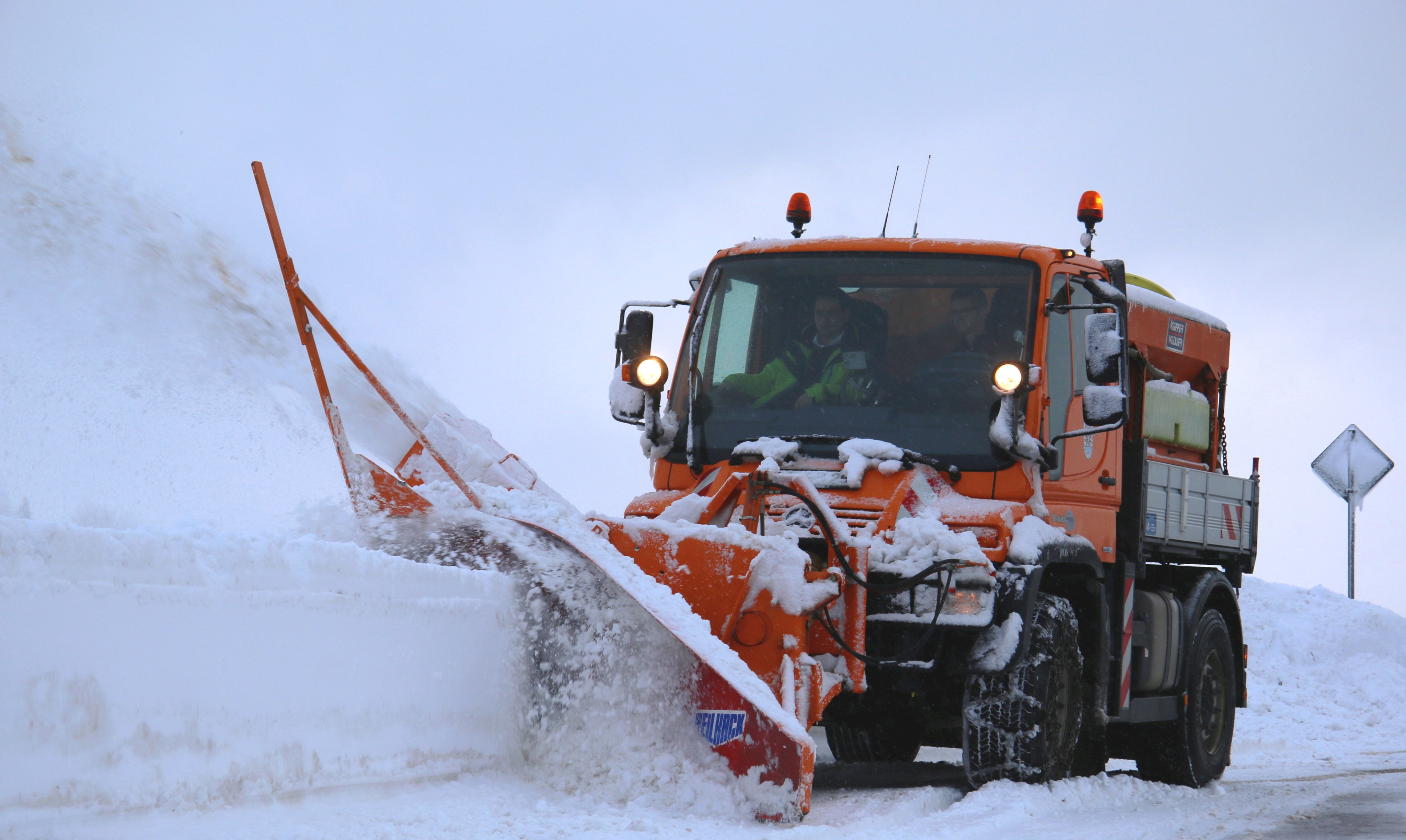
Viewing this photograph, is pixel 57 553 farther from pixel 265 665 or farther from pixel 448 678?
pixel 448 678

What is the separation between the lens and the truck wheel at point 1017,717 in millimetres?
5848

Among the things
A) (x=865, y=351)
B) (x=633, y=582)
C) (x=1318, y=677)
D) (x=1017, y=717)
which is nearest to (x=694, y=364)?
(x=865, y=351)

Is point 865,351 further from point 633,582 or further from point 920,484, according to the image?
point 633,582

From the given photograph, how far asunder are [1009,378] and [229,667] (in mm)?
3333

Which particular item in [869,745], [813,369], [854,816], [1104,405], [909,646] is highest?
[813,369]

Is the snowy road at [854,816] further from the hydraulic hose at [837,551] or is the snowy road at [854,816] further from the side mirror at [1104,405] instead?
the side mirror at [1104,405]

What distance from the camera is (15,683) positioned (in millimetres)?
3346

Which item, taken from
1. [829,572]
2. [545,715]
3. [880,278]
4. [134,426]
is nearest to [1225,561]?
[880,278]

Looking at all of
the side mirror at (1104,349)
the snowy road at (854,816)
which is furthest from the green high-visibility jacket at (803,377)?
the snowy road at (854,816)

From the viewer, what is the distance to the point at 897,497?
573 centimetres

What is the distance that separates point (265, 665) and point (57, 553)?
2.59 feet

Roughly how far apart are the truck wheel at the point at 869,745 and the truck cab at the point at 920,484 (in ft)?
5.26

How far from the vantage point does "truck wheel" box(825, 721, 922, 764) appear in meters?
8.95

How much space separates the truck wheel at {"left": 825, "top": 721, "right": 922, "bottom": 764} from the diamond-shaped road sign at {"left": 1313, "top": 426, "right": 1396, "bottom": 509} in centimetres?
969
